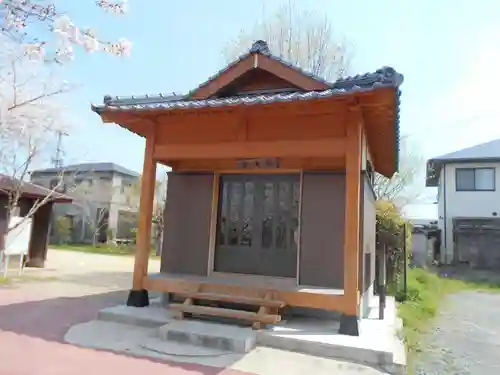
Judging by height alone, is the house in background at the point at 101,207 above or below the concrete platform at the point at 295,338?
above

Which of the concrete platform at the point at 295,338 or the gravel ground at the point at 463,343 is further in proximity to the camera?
the gravel ground at the point at 463,343

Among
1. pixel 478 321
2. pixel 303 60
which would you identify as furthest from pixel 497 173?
pixel 478 321

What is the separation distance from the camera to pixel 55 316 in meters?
6.49

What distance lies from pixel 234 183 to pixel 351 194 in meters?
2.52

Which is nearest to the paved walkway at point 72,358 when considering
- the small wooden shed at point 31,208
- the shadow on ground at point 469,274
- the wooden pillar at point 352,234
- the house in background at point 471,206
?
the wooden pillar at point 352,234

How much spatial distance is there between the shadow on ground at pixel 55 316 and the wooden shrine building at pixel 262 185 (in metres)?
1.06

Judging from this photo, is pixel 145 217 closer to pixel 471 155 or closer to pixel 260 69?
pixel 260 69

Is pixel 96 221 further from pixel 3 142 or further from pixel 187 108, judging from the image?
pixel 187 108

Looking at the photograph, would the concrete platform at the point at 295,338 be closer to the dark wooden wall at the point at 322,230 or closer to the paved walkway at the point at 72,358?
the paved walkway at the point at 72,358

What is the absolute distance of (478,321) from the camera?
8.66 meters

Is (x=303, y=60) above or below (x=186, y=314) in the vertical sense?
above

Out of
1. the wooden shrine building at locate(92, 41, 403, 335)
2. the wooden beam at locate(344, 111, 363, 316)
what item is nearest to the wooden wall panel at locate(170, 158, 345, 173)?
the wooden shrine building at locate(92, 41, 403, 335)

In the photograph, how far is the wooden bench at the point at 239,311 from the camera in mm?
5355

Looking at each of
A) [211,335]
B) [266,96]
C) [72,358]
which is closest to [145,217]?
[211,335]
